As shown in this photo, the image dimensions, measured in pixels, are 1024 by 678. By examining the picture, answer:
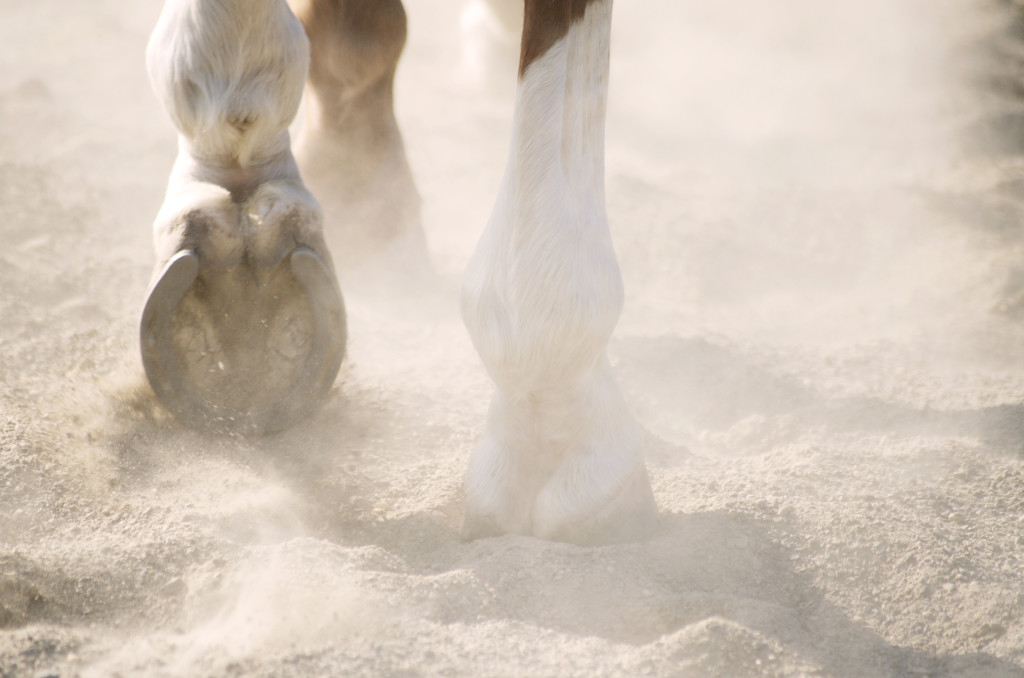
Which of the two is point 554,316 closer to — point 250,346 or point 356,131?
point 250,346

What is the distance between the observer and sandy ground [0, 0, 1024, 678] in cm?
132

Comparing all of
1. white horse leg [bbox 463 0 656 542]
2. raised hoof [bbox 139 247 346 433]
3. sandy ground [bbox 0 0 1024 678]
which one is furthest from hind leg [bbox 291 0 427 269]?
white horse leg [bbox 463 0 656 542]

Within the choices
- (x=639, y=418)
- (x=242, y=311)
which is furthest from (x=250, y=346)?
(x=639, y=418)

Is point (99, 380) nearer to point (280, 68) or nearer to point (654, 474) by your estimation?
point (280, 68)

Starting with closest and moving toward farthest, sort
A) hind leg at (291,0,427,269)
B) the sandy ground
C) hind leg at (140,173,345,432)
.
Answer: the sandy ground → hind leg at (140,173,345,432) → hind leg at (291,0,427,269)

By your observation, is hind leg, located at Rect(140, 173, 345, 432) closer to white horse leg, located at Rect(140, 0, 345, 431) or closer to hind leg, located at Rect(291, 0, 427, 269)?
white horse leg, located at Rect(140, 0, 345, 431)

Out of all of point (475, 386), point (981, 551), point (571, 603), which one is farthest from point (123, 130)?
point (981, 551)

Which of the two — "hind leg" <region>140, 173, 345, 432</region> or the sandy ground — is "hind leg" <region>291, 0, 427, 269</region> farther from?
"hind leg" <region>140, 173, 345, 432</region>

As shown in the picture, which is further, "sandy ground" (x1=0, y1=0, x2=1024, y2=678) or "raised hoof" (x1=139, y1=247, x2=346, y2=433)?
"raised hoof" (x1=139, y1=247, x2=346, y2=433)

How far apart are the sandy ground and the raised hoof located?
0.11m

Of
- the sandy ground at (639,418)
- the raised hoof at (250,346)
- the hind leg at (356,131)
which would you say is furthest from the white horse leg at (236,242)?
the hind leg at (356,131)

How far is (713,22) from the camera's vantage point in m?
4.98

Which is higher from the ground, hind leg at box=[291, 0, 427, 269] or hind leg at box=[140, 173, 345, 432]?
hind leg at box=[291, 0, 427, 269]

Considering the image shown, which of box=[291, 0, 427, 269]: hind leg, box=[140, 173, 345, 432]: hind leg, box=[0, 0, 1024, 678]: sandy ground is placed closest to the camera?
box=[0, 0, 1024, 678]: sandy ground
